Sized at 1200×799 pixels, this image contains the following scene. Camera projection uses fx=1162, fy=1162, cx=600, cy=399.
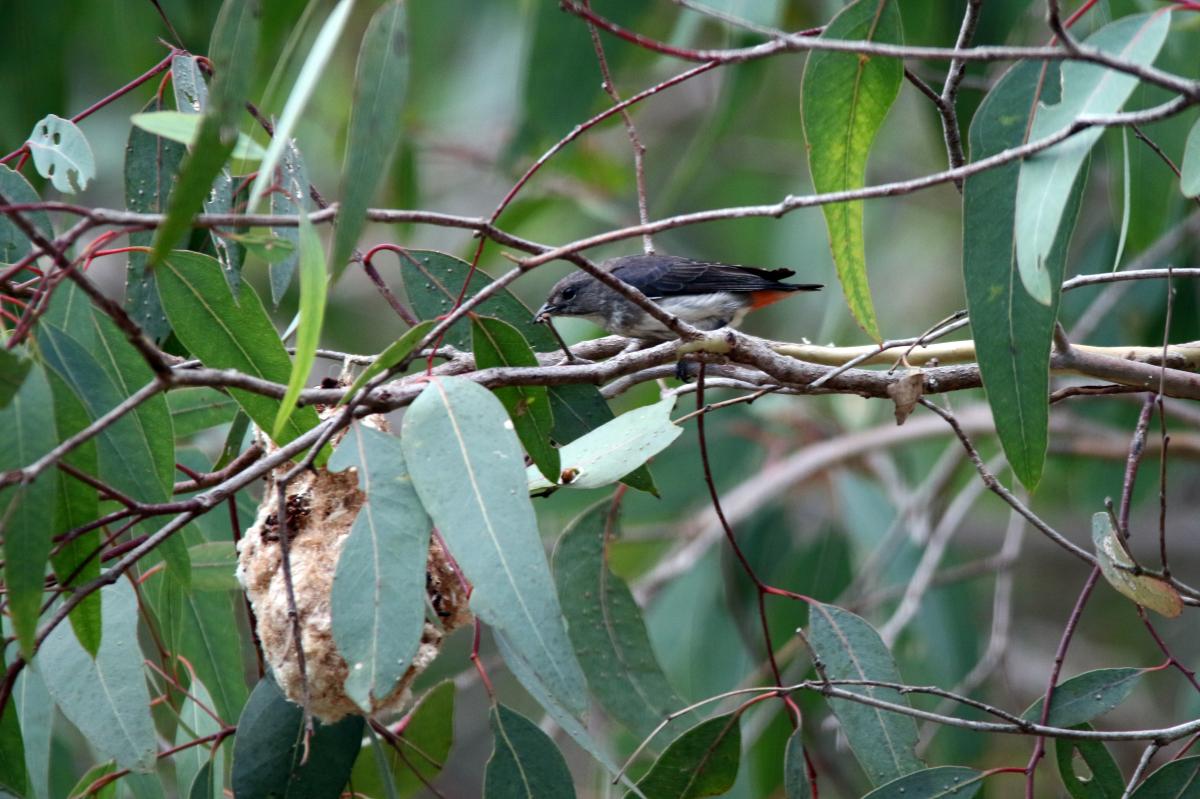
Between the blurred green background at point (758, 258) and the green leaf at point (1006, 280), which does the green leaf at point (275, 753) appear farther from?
the green leaf at point (1006, 280)

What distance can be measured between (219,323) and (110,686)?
0.77m

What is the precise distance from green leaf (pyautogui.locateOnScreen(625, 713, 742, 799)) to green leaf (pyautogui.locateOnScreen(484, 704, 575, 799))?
0.20 meters

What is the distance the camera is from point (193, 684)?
9.72 ft

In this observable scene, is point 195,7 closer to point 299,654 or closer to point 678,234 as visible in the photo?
point 299,654

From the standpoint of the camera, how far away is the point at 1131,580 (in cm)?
219

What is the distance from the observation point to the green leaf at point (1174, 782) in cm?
227

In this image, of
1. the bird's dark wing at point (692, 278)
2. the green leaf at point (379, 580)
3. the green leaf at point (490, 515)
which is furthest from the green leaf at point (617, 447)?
the bird's dark wing at point (692, 278)

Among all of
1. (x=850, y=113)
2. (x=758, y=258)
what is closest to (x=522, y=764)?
(x=850, y=113)

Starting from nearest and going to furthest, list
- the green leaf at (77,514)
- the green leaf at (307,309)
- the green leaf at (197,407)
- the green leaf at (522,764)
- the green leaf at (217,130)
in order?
1. the green leaf at (217,130)
2. the green leaf at (307,309)
3. the green leaf at (77,514)
4. the green leaf at (522,764)
5. the green leaf at (197,407)

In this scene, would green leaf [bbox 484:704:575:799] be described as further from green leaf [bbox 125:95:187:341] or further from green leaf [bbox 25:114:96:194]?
green leaf [bbox 25:114:96:194]

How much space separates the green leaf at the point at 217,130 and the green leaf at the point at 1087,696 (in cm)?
186


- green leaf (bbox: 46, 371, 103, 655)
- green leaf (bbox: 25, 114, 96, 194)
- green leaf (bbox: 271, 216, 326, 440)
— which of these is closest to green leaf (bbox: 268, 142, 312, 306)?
green leaf (bbox: 25, 114, 96, 194)

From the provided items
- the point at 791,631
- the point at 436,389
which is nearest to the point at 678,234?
the point at 791,631

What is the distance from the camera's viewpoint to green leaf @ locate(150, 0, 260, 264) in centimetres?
Answer: 155
